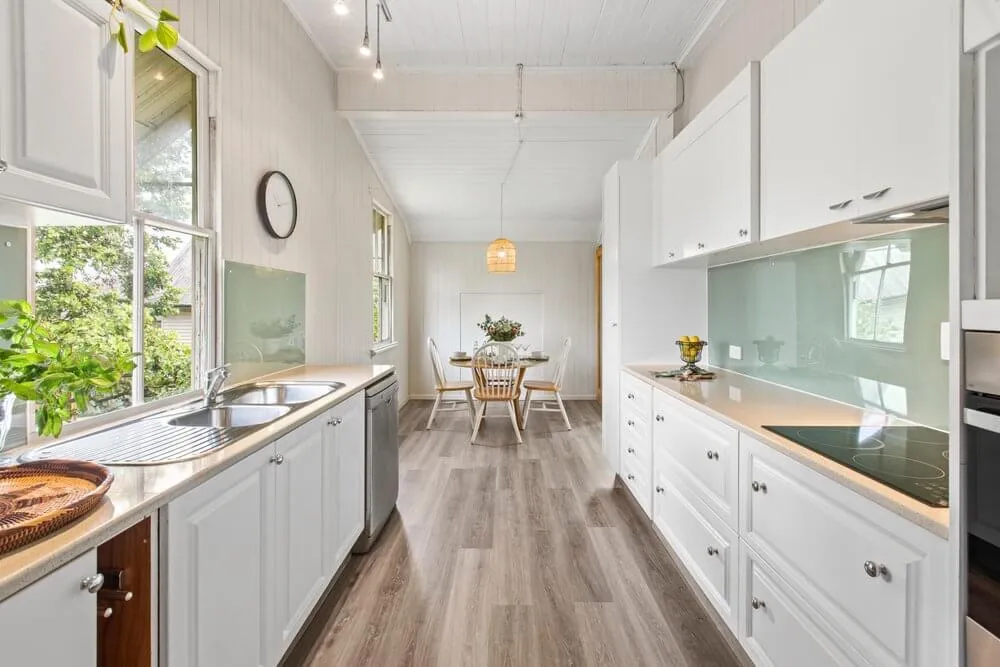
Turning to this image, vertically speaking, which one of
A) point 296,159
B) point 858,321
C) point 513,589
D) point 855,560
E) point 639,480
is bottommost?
point 513,589

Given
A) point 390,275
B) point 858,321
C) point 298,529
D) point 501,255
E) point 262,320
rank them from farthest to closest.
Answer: point 390,275
point 501,255
point 262,320
point 858,321
point 298,529

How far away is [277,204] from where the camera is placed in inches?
113

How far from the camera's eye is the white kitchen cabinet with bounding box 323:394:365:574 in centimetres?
→ 206

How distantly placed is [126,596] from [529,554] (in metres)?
1.93

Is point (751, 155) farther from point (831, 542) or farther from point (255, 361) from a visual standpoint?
point (255, 361)

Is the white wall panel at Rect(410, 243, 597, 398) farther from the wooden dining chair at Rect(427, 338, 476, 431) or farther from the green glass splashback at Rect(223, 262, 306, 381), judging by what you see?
the green glass splashback at Rect(223, 262, 306, 381)

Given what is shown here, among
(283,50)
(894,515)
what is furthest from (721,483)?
(283,50)

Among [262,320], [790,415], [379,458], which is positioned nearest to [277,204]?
[262,320]

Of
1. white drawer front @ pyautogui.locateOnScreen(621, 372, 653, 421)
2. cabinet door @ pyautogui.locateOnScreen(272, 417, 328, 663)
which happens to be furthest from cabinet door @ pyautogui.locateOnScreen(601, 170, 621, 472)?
cabinet door @ pyautogui.locateOnScreen(272, 417, 328, 663)

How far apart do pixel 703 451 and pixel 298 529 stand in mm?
1508

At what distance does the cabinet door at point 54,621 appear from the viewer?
73 cm

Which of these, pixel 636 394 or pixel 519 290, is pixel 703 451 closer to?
pixel 636 394

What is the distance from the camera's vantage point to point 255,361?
2.66 meters

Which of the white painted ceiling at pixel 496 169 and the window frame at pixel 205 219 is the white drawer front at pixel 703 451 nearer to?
the window frame at pixel 205 219
